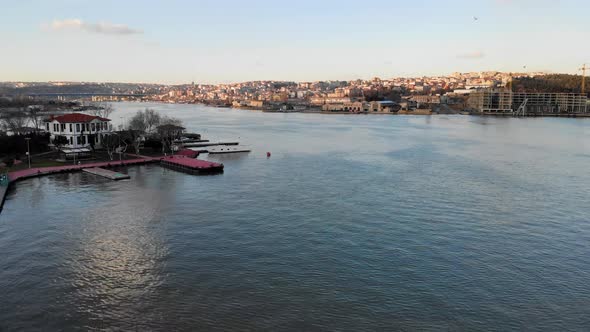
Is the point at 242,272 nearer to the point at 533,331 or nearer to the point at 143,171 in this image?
the point at 533,331

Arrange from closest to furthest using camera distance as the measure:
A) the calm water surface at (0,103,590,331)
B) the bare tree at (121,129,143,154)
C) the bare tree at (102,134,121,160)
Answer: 1. the calm water surface at (0,103,590,331)
2. the bare tree at (102,134,121,160)
3. the bare tree at (121,129,143,154)

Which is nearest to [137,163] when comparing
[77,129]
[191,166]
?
[191,166]

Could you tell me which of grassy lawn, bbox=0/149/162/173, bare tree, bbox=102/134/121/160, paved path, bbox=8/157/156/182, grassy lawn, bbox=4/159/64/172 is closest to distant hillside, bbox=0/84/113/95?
bare tree, bbox=102/134/121/160

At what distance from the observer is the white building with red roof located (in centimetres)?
2358

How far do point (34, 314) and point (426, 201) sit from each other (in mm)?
12110

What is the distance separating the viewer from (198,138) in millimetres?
34625

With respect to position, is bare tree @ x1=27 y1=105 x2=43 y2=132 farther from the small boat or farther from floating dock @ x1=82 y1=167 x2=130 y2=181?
the small boat

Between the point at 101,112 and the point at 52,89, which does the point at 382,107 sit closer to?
the point at 101,112

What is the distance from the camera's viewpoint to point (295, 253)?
10992mm

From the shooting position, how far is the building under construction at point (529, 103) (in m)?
86.9

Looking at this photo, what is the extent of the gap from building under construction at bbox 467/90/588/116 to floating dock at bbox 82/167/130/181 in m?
80.1

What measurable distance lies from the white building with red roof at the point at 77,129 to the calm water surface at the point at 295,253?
520 cm

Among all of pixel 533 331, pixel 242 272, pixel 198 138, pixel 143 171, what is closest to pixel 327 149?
pixel 198 138

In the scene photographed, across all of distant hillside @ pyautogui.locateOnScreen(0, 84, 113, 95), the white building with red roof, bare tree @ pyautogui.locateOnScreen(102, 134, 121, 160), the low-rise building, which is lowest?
bare tree @ pyautogui.locateOnScreen(102, 134, 121, 160)
